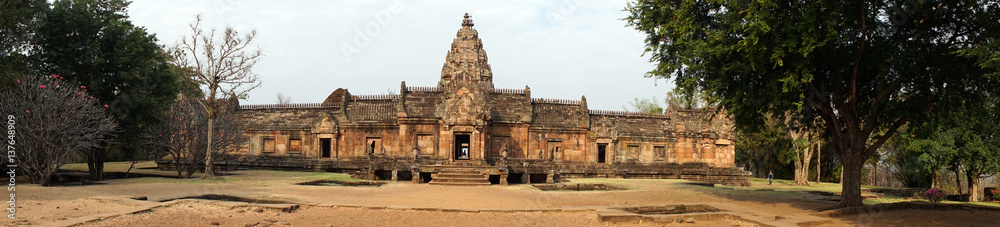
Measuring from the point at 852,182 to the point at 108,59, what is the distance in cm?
2294

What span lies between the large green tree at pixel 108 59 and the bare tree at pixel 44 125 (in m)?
2.33

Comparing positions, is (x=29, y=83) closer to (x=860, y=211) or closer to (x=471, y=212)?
(x=471, y=212)

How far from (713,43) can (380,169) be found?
16763mm

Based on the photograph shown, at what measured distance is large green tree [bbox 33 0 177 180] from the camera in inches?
842

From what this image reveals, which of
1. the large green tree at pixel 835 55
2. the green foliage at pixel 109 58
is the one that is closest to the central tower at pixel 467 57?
the green foliage at pixel 109 58

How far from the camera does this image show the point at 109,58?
22.2 metres

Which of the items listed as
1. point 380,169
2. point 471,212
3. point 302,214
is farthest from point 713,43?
point 380,169

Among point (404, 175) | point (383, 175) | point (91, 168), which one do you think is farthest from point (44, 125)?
point (404, 175)

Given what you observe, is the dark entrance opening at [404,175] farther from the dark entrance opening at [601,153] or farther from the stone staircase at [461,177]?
the dark entrance opening at [601,153]

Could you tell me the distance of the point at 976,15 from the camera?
13086 mm

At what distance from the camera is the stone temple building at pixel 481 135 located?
30594mm

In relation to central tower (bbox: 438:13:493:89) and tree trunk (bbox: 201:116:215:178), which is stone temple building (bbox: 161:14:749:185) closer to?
tree trunk (bbox: 201:116:215:178)

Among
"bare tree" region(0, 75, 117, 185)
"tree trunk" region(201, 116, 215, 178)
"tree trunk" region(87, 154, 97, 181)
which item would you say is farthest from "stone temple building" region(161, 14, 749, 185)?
"bare tree" region(0, 75, 117, 185)

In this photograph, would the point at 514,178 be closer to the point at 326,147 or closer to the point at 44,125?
the point at 326,147
